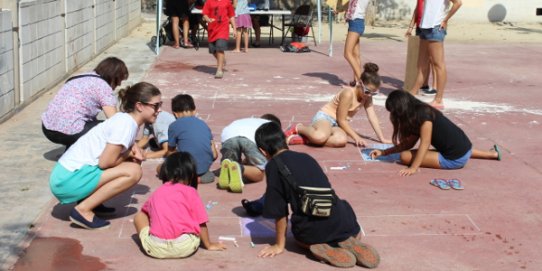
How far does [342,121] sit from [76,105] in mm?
2787

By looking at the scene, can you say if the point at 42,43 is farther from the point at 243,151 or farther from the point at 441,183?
the point at 441,183

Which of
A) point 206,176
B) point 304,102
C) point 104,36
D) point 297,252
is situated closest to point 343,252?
point 297,252

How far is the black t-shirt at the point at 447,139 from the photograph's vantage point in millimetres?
7633

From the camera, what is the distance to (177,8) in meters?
17.8

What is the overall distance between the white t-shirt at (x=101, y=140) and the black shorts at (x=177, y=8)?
12097mm

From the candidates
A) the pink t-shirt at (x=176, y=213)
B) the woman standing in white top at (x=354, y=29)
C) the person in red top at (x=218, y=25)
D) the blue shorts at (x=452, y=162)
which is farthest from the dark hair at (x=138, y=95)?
the person in red top at (x=218, y=25)

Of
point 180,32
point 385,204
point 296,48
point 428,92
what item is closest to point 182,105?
point 385,204

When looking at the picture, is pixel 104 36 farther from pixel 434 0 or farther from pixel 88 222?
pixel 88 222

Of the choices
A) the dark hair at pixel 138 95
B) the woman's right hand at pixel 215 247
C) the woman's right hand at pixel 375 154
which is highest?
the dark hair at pixel 138 95

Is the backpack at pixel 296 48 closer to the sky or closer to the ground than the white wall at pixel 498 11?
closer to the ground

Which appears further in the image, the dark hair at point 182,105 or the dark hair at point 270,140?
the dark hair at point 182,105

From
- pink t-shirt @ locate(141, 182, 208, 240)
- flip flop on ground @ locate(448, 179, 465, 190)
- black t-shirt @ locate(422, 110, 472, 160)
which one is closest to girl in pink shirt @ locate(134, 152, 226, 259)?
pink t-shirt @ locate(141, 182, 208, 240)

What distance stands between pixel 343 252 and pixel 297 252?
402 mm

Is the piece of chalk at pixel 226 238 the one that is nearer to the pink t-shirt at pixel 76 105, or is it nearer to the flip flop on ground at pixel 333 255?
the flip flop on ground at pixel 333 255
